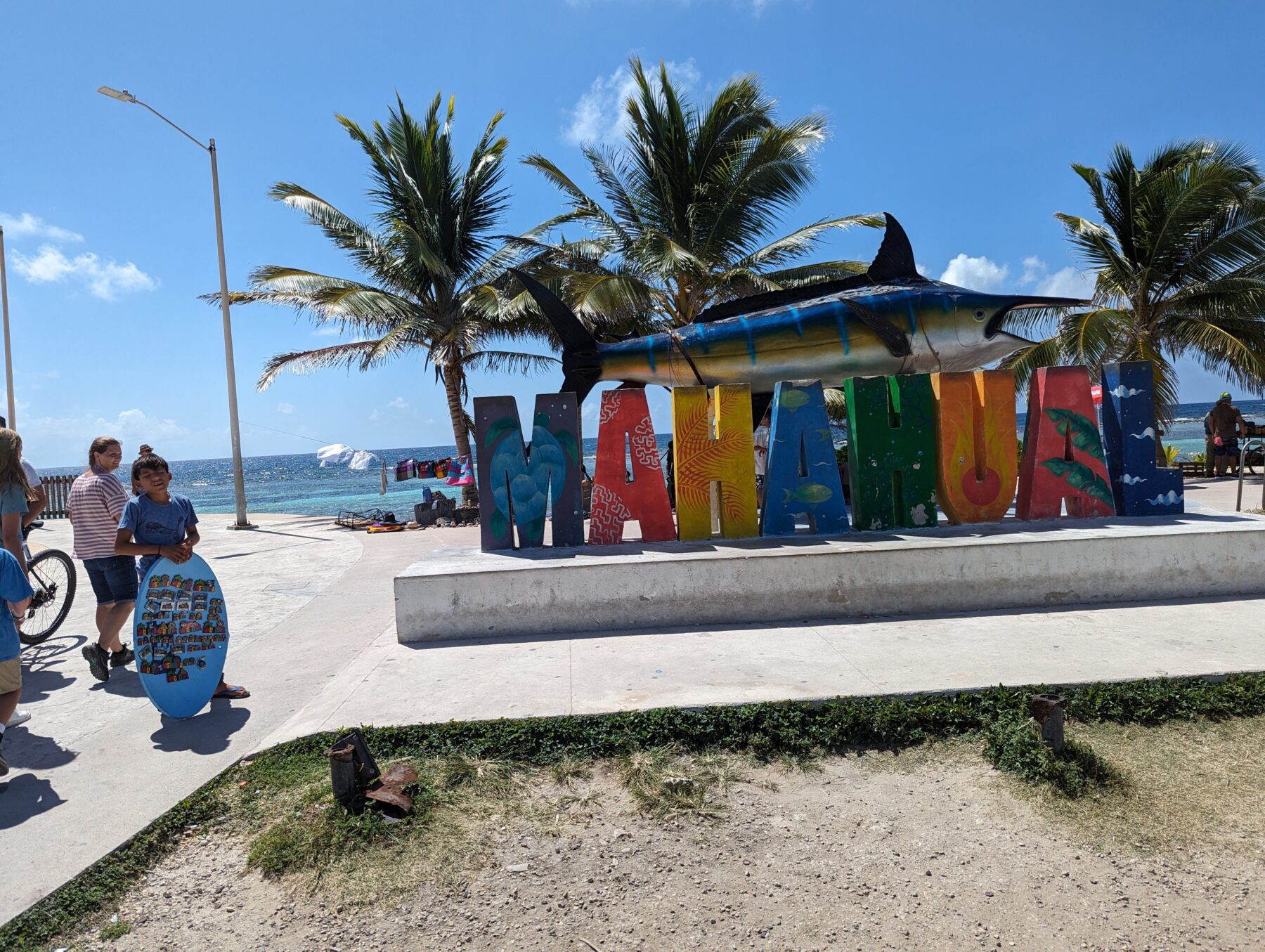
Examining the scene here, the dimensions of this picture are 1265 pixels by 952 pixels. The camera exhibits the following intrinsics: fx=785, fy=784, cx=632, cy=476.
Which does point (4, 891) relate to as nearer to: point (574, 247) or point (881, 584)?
point (881, 584)

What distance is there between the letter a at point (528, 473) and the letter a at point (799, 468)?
188 cm

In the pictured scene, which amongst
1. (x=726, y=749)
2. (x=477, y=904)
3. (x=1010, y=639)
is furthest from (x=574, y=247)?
(x=477, y=904)

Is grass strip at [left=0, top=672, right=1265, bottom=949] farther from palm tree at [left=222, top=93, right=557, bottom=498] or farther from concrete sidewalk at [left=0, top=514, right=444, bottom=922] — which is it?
palm tree at [left=222, top=93, right=557, bottom=498]

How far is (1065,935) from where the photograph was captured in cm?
261

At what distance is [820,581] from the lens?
663cm

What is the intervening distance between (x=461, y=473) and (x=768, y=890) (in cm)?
1721

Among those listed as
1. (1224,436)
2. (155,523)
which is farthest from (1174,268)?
(155,523)

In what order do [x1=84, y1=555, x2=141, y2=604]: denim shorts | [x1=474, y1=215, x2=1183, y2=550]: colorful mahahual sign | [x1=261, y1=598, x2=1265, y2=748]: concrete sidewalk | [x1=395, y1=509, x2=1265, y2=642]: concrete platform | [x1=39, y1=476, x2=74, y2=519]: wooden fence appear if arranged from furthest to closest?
[x1=39, y1=476, x2=74, y2=519]: wooden fence
[x1=474, y1=215, x2=1183, y2=550]: colorful mahahual sign
[x1=395, y1=509, x2=1265, y2=642]: concrete platform
[x1=84, y1=555, x2=141, y2=604]: denim shorts
[x1=261, y1=598, x2=1265, y2=748]: concrete sidewalk

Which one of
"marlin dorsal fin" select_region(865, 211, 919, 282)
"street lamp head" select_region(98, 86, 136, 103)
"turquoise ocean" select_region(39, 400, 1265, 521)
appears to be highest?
"street lamp head" select_region(98, 86, 136, 103)

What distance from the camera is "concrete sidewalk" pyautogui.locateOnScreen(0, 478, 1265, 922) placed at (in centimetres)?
397

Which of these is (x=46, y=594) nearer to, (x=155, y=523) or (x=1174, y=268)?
(x=155, y=523)

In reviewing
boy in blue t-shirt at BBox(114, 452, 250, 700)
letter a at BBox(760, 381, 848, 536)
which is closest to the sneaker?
boy in blue t-shirt at BBox(114, 452, 250, 700)

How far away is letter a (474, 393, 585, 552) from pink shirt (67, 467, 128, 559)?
2.92 meters

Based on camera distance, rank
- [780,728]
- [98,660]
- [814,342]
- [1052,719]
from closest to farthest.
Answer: [1052,719] → [780,728] → [98,660] → [814,342]
